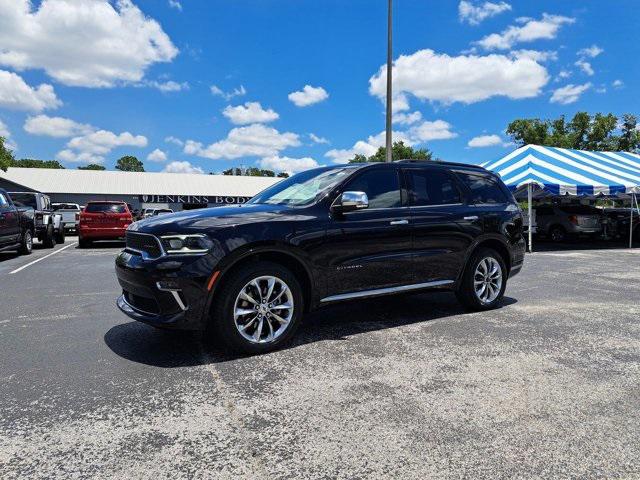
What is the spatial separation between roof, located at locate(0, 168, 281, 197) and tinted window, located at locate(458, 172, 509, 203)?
4386cm

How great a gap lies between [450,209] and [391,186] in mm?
876

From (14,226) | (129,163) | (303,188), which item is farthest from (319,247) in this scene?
(129,163)

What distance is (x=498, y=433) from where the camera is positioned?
2887 mm

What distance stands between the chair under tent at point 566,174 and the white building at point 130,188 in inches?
1188

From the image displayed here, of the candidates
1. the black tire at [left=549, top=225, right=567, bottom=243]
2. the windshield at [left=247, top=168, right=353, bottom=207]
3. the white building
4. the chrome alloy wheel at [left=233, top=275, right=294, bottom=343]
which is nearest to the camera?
the chrome alloy wheel at [left=233, top=275, right=294, bottom=343]

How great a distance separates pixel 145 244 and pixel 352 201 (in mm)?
1900

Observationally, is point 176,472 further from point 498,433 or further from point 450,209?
point 450,209

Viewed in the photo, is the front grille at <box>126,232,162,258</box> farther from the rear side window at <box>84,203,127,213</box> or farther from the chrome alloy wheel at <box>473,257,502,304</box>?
the rear side window at <box>84,203,127,213</box>

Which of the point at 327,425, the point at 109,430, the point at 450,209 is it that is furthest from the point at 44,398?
the point at 450,209

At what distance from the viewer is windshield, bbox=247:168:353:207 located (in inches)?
195

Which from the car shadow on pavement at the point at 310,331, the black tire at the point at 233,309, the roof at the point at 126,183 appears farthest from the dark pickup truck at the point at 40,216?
the roof at the point at 126,183

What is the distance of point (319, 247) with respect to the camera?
15.1ft

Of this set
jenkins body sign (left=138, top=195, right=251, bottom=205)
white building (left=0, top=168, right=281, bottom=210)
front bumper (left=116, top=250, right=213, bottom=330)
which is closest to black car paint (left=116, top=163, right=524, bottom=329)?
front bumper (left=116, top=250, right=213, bottom=330)

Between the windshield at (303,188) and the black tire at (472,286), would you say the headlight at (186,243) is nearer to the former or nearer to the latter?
the windshield at (303,188)
